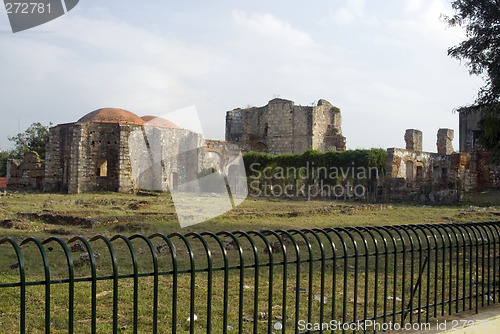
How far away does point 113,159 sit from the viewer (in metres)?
28.4

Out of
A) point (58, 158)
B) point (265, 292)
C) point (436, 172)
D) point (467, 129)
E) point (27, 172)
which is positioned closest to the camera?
point (265, 292)

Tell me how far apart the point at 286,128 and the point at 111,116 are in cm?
1320

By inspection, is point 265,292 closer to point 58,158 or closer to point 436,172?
point 58,158

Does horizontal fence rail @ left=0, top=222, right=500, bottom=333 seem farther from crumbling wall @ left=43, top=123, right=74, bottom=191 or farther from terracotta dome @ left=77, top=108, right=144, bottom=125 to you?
terracotta dome @ left=77, top=108, right=144, bottom=125

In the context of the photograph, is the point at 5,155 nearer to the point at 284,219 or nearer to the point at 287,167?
the point at 287,167

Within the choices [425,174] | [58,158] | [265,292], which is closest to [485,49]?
[265,292]

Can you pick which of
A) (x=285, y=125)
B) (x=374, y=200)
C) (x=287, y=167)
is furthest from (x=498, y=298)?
(x=285, y=125)

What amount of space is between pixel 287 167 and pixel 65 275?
24042 mm

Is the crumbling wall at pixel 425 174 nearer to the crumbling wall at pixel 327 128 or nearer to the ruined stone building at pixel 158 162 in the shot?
the ruined stone building at pixel 158 162

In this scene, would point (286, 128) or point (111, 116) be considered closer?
point (111, 116)

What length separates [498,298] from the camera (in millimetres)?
5504

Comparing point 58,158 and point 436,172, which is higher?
point 58,158

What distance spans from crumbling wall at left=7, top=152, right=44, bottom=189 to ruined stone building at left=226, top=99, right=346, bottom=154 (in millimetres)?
14447

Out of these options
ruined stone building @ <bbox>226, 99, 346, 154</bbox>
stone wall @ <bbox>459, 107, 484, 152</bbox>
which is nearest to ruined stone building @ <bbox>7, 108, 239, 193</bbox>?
ruined stone building @ <bbox>226, 99, 346, 154</bbox>
